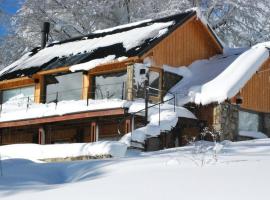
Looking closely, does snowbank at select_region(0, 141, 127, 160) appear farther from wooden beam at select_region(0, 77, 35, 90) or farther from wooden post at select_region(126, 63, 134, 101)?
wooden beam at select_region(0, 77, 35, 90)

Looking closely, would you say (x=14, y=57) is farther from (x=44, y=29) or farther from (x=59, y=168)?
(x=59, y=168)

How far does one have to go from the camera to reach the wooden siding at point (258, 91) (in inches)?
988

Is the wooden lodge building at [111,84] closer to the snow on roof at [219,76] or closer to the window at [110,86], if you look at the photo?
the window at [110,86]

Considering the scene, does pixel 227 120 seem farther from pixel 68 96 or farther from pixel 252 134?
pixel 68 96

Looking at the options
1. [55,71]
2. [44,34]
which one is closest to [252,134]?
[55,71]

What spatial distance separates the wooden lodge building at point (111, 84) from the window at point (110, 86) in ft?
0.14

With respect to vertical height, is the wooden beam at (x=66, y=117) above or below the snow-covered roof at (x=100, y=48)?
below

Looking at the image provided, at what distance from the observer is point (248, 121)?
25328mm

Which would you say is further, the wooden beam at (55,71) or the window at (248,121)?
the wooden beam at (55,71)

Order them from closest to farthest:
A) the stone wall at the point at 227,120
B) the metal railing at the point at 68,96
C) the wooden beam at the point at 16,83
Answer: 1. the stone wall at the point at 227,120
2. the metal railing at the point at 68,96
3. the wooden beam at the point at 16,83

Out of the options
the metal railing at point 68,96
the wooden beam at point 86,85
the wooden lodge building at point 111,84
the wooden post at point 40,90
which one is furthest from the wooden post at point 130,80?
the wooden post at point 40,90

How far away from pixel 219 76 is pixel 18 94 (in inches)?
416

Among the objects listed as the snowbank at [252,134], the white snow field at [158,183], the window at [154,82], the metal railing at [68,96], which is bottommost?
the white snow field at [158,183]

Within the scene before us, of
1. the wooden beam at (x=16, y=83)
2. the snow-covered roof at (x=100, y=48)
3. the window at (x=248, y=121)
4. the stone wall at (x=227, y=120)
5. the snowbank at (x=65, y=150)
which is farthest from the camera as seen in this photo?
the wooden beam at (x=16, y=83)
